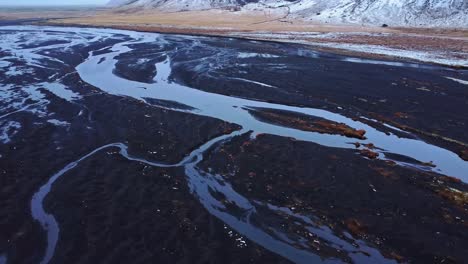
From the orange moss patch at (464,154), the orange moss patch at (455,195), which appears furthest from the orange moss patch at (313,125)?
the orange moss patch at (455,195)

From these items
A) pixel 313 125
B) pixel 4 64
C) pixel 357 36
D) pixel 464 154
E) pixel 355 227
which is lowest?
pixel 355 227

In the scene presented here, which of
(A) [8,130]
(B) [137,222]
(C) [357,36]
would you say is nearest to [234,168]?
(B) [137,222]

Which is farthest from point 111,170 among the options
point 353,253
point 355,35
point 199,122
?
point 355,35

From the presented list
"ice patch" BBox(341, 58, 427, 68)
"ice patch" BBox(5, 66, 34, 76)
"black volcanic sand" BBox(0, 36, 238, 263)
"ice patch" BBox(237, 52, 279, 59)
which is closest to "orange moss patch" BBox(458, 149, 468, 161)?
"black volcanic sand" BBox(0, 36, 238, 263)

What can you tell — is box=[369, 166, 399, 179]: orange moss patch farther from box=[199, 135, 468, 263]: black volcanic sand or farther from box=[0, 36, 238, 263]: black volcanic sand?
box=[0, 36, 238, 263]: black volcanic sand

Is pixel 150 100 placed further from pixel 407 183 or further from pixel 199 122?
pixel 407 183

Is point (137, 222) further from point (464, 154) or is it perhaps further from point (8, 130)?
point (464, 154)
